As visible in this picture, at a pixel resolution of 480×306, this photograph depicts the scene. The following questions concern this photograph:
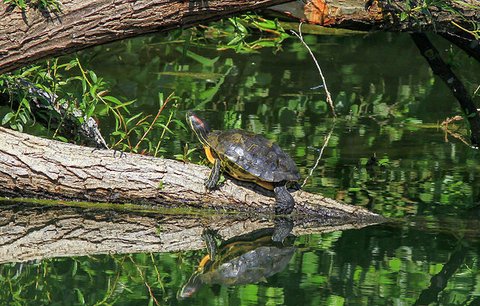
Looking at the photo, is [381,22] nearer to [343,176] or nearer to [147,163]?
[343,176]

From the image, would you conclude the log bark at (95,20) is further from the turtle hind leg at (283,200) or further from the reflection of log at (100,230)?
the turtle hind leg at (283,200)

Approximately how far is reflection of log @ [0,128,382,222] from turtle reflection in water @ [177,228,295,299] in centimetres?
27

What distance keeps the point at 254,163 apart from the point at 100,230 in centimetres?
88

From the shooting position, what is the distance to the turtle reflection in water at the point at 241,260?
4668 millimetres

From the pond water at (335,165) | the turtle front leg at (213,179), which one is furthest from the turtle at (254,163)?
the pond water at (335,165)

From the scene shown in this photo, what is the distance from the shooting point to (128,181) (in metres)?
5.59

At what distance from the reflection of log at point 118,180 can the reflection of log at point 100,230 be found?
0.30 feet

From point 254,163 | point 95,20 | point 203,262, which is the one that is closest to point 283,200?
point 254,163

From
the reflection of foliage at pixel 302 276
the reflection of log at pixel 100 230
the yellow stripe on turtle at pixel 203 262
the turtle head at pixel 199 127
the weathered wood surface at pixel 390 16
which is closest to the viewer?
the reflection of foliage at pixel 302 276

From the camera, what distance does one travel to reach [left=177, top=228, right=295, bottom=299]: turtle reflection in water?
184 inches

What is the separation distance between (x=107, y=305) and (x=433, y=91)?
485 centimetres

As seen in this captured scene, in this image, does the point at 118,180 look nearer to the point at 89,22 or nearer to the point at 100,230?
the point at 100,230

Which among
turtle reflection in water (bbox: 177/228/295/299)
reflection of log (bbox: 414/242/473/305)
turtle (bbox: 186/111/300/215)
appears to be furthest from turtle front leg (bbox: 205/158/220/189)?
reflection of log (bbox: 414/242/473/305)

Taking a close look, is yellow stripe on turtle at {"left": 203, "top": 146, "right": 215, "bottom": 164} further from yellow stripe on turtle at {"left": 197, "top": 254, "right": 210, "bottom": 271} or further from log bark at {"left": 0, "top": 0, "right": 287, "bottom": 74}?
log bark at {"left": 0, "top": 0, "right": 287, "bottom": 74}
